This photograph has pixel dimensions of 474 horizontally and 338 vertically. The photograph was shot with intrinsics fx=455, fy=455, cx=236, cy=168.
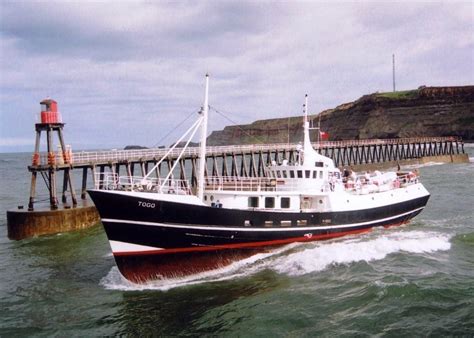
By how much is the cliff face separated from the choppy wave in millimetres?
89355

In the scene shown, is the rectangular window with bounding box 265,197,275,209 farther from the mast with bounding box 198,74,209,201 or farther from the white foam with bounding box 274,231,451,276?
the mast with bounding box 198,74,209,201

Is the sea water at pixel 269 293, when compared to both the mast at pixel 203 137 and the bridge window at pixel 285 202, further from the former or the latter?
the mast at pixel 203 137

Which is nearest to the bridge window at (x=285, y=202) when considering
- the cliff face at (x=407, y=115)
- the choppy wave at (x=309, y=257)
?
the choppy wave at (x=309, y=257)

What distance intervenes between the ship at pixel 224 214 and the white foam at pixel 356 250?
1148mm

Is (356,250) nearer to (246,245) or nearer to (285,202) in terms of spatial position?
(285,202)

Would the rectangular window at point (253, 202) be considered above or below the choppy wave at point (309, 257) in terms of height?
above

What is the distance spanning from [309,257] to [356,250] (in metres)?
2.64

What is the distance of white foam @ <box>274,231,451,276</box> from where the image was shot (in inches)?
784

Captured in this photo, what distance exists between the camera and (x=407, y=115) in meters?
133

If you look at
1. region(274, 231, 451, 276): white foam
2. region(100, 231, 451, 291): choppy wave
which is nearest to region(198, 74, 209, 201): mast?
region(100, 231, 451, 291): choppy wave

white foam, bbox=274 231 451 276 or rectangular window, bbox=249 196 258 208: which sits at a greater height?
rectangular window, bbox=249 196 258 208

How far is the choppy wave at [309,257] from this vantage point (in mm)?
18750

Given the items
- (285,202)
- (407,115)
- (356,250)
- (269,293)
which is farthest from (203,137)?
(407,115)

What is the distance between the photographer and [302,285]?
17.7 meters
